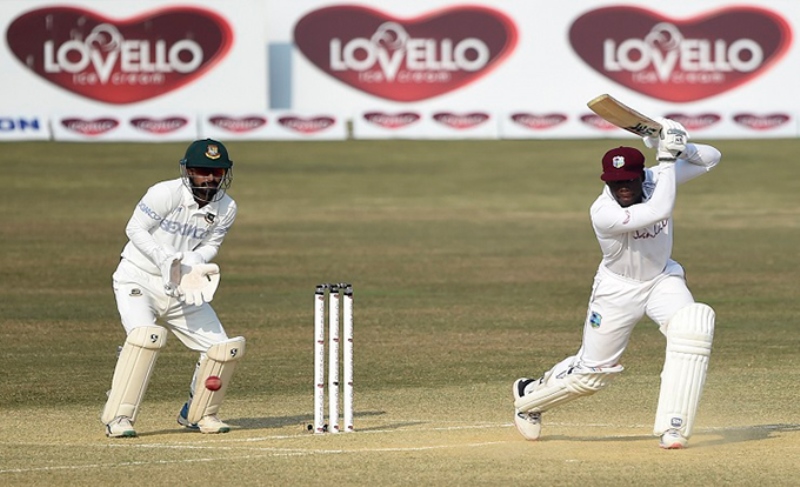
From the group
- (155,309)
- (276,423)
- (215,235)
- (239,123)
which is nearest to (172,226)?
(215,235)

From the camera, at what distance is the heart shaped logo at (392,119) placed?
130 feet

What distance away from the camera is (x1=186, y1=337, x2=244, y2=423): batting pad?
9.50 m

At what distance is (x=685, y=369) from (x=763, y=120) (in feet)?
106

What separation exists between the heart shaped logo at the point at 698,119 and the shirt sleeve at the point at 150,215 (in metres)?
30.4

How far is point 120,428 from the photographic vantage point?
9.29 metres

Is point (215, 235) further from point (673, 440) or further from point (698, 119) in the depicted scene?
point (698, 119)

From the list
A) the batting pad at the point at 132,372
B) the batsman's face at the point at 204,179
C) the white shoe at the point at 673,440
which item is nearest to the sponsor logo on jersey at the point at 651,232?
the white shoe at the point at 673,440

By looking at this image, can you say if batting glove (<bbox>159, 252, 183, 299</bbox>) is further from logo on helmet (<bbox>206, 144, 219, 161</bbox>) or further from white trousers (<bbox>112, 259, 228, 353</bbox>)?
logo on helmet (<bbox>206, 144, 219, 161</bbox>)

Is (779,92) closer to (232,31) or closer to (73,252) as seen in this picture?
(232,31)

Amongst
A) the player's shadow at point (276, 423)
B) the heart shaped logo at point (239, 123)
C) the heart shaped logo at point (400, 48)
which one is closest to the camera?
the player's shadow at point (276, 423)

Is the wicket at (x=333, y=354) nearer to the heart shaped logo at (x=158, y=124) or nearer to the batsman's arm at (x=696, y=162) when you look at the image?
the batsman's arm at (x=696, y=162)

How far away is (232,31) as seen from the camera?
39312mm

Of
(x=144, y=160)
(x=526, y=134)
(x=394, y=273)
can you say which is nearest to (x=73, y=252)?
(x=394, y=273)

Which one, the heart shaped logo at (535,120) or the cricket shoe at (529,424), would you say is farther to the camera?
the heart shaped logo at (535,120)
